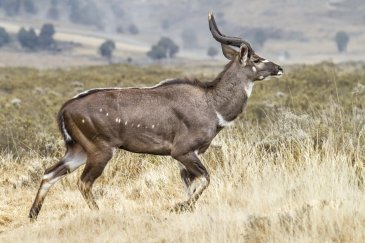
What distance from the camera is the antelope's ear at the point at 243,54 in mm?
10205

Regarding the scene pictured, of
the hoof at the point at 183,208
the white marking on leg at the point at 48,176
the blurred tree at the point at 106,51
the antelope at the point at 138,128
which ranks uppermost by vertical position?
the antelope at the point at 138,128

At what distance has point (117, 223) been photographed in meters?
8.26

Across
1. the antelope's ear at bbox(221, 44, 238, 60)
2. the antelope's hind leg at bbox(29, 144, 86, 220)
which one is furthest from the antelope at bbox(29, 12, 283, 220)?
the antelope's ear at bbox(221, 44, 238, 60)

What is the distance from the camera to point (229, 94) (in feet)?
33.6

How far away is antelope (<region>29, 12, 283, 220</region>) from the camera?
9.60 meters

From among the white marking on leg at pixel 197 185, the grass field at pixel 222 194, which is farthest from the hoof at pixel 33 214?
the white marking on leg at pixel 197 185

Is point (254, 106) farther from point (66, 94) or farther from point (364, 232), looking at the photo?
point (364, 232)

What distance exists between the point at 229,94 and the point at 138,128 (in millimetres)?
1439

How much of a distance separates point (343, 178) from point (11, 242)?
4.06 metres

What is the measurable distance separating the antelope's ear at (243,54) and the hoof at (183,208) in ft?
7.79

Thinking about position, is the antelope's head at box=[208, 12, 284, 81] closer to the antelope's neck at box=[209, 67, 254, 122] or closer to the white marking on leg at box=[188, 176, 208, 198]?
the antelope's neck at box=[209, 67, 254, 122]

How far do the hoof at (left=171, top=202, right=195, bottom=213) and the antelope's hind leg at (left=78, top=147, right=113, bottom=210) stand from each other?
1144 mm

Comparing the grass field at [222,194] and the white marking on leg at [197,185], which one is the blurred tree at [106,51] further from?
the white marking on leg at [197,185]

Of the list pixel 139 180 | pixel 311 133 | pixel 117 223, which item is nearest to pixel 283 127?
pixel 311 133
